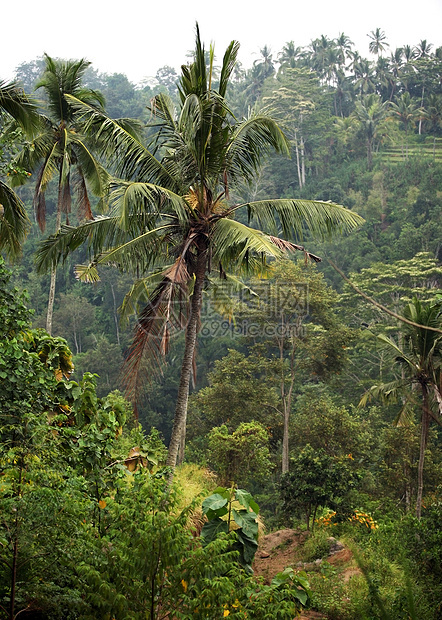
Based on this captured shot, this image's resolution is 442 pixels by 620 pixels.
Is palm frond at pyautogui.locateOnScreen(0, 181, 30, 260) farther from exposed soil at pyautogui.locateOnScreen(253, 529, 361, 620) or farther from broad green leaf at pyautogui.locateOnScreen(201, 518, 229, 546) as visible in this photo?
exposed soil at pyautogui.locateOnScreen(253, 529, 361, 620)

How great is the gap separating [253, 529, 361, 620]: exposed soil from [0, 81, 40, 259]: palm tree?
603 centimetres

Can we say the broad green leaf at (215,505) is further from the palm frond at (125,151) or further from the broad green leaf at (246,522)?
the palm frond at (125,151)

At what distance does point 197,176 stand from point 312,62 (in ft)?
156

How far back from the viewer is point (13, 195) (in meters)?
7.35

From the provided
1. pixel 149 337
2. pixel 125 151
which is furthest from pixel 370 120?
pixel 149 337

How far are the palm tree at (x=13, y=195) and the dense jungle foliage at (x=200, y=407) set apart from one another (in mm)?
29

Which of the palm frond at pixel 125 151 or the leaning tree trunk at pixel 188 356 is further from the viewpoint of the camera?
the palm frond at pixel 125 151

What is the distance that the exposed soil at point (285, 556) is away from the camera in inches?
344

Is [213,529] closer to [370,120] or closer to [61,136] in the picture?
[61,136]

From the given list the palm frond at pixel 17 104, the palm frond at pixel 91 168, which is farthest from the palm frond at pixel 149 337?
the palm frond at pixel 91 168

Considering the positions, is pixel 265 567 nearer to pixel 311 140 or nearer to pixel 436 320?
pixel 436 320

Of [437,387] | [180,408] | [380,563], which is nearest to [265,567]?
[380,563]

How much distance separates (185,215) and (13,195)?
2.21m

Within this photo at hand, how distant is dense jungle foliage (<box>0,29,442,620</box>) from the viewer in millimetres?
3418
